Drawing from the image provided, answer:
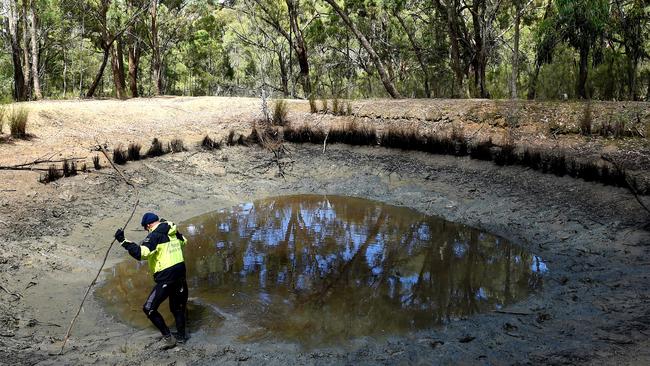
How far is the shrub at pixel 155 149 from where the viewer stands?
12992 millimetres

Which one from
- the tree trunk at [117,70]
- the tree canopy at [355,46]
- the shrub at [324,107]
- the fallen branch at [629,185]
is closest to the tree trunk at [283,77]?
the tree canopy at [355,46]

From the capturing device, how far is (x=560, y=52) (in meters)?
20.8

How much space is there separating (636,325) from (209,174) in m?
10.0

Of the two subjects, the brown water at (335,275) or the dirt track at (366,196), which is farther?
the brown water at (335,275)

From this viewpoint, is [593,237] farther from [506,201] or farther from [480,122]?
[480,122]

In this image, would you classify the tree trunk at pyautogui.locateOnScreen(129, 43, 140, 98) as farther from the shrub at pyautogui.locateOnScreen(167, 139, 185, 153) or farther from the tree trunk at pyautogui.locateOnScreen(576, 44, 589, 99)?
the tree trunk at pyautogui.locateOnScreen(576, 44, 589, 99)

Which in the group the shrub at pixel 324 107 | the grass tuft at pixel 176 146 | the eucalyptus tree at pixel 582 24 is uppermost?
the eucalyptus tree at pixel 582 24

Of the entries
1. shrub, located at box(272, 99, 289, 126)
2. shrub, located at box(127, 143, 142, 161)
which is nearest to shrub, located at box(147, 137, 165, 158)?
shrub, located at box(127, 143, 142, 161)

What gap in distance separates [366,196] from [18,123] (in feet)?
27.4

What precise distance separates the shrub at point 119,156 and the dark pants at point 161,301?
23.2 ft

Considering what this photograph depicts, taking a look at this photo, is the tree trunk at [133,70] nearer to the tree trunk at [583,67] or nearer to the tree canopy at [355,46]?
the tree canopy at [355,46]

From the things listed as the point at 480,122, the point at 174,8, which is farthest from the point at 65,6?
the point at 480,122

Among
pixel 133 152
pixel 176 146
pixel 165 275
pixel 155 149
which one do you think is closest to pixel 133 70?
pixel 176 146

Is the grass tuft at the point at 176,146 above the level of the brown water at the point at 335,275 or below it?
above
